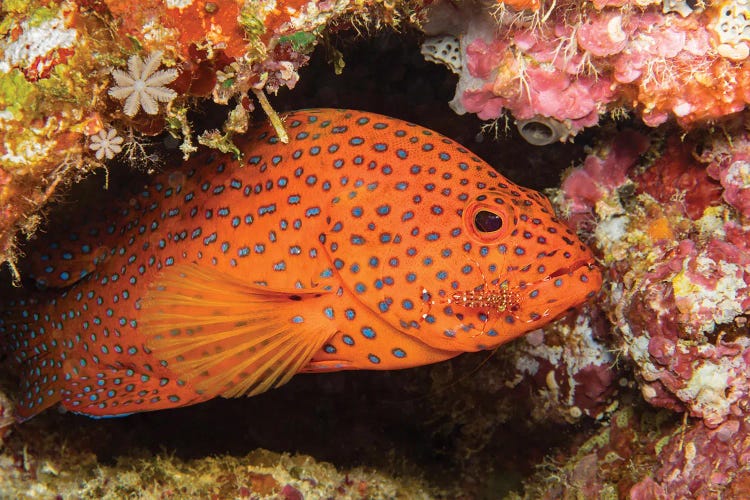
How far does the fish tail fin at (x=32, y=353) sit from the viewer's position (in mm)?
4941

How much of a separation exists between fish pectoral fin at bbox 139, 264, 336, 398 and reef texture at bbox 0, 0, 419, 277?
3.46 ft

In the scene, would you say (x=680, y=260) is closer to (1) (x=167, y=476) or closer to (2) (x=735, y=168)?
(2) (x=735, y=168)

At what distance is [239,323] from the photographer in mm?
3885

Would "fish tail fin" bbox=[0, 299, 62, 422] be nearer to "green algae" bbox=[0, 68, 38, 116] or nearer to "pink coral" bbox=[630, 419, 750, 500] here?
"green algae" bbox=[0, 68, 38, 116]

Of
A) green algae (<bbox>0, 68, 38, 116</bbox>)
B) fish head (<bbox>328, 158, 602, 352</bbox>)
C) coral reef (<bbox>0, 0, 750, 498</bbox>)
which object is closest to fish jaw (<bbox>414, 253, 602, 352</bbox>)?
fish head (<bbox>328, 158, 602, 352</bbox>)

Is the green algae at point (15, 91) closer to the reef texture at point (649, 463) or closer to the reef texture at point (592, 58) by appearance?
the reef texture at point (592, 58)

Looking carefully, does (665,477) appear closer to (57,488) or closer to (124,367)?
(124,367)

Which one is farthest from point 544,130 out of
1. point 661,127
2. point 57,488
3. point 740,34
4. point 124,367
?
point 57,488

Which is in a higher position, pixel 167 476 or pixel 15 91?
pixel 15 91

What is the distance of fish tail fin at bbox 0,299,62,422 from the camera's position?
494 centimetres

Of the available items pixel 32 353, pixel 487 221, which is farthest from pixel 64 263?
pixel 487 221

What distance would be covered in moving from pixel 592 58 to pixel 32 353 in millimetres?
5420

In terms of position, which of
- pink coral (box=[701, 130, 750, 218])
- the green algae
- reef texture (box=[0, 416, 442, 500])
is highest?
the green algae

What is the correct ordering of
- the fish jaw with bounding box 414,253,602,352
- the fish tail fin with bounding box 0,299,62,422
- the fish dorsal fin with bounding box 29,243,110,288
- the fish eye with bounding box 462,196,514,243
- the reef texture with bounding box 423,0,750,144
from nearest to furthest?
the reef texture with bounding box 423,0,750,144
the fish jaw with bounding box 414,253,602,352
the fish eye with bounding box 462,196,514,243
the fish dorsal fin with bounding box 29,243,110,288
the fish tail fin with bounding box 0,299,62,422
